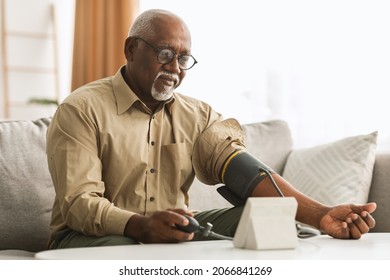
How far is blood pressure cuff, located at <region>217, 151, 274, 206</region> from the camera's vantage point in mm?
1725

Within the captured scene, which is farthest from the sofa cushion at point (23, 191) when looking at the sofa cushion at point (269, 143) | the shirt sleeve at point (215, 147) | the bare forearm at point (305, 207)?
the bare forearm at point (305, 207)

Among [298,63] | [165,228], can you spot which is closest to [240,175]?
[165,228]

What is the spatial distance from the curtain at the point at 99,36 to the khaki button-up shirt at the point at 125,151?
6.49 ft

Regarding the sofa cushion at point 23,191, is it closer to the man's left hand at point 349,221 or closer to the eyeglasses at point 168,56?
the eyeglasses at point 168,56

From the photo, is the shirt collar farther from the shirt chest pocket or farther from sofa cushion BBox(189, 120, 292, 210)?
sofa cushion BBox(189, 120, 292, 210)

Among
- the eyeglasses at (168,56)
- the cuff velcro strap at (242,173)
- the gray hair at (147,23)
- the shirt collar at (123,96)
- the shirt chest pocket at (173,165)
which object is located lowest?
the shirt chest pocket at (173,165)

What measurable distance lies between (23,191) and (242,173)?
83 cm

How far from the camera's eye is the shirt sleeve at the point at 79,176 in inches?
64.4

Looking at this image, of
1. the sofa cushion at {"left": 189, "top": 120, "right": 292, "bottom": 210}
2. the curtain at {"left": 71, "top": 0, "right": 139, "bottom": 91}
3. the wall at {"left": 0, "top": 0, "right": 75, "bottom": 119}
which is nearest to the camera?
the sofa cushion at {"left": 189, "top": 120, "right": 292, "bottom": 210}

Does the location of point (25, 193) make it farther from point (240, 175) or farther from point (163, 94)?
point (240, 175)

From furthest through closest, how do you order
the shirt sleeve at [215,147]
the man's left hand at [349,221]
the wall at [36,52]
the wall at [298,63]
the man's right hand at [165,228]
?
the wall at [36,52] → the wall at [298,63] → the shirt sleeve at [215,147] → the man's left hand at [349,221] → the man's right hand at [165,228]

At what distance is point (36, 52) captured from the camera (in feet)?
14.6

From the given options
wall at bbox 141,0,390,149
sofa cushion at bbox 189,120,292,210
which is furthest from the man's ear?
wall at bbox 141,0,390,149

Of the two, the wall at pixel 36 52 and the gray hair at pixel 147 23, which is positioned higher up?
the gray hair at pixel 147 23
